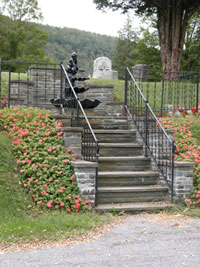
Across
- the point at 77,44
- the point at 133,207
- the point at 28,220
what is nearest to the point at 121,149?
the point at 133,207

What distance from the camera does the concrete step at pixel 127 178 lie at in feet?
18.3

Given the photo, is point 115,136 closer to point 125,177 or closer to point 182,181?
point 125,177

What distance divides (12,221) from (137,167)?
9.18 feet

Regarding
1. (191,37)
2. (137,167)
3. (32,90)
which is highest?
(191,37)

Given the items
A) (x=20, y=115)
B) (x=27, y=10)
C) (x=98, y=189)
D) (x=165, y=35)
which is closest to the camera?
(x=98, y=189)

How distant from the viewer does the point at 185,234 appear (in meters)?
4.15

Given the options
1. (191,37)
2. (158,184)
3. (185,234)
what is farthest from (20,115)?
(191,37)

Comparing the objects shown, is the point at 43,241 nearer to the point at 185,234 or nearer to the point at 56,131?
the point at 185,234

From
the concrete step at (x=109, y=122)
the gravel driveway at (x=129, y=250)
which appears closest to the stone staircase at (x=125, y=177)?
the concrete step at (x=109, y=122)

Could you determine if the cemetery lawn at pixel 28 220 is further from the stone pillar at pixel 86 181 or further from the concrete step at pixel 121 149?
the concrete step at pixel 121 149

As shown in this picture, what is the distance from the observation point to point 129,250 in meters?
3.57

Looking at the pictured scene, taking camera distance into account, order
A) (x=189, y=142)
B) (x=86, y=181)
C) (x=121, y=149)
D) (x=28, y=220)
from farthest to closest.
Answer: (x=189, y=142)
(x=121, y=149)
(x=86, y=181)
(x=28, y=220)

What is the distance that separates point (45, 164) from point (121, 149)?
1896mm

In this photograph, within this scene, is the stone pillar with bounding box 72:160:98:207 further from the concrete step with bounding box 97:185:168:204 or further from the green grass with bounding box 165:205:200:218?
the green grass with bounding box 165:205:200:218
